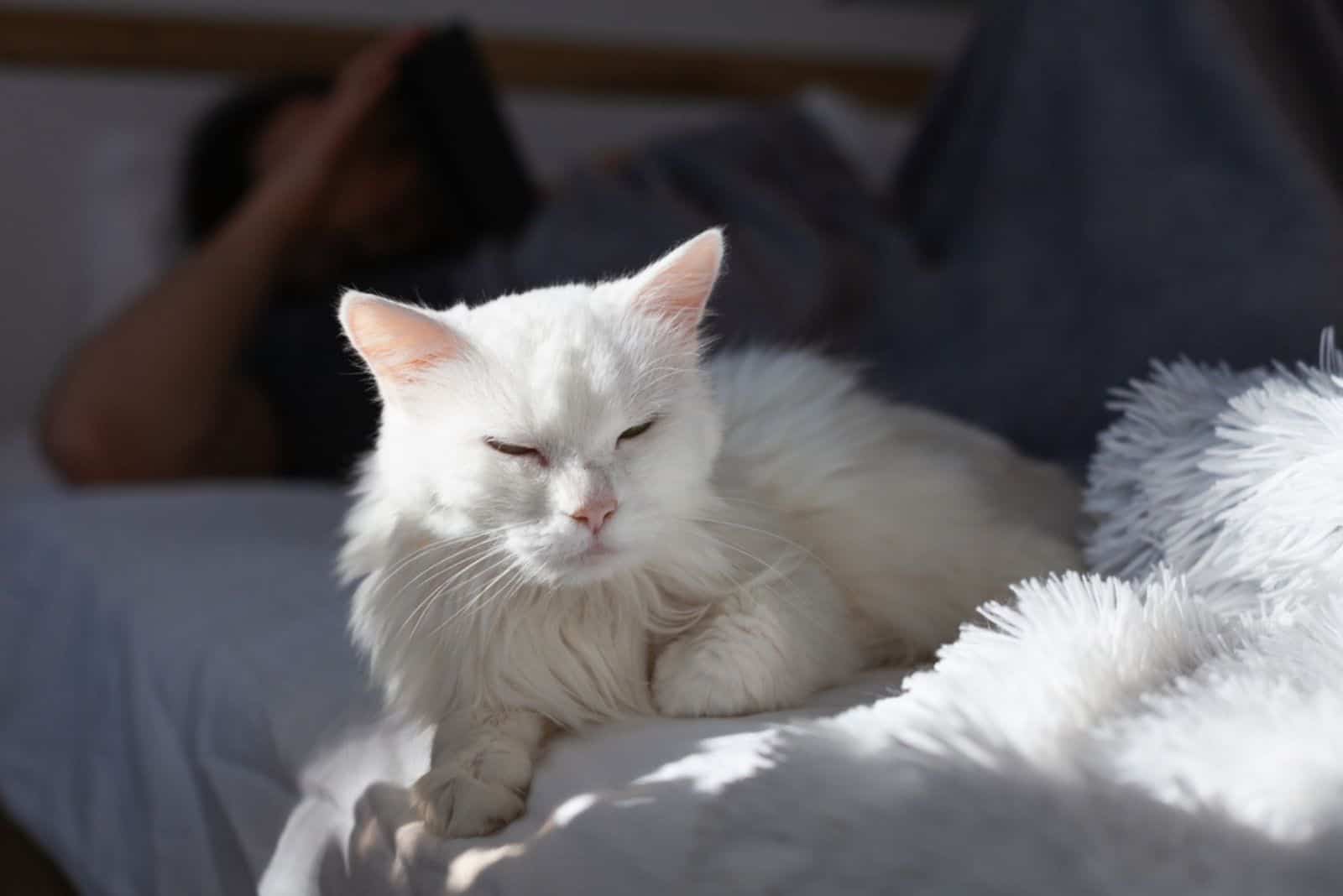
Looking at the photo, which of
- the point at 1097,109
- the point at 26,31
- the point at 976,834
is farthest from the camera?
the point at 26,31

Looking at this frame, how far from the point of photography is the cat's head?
0.77 meters

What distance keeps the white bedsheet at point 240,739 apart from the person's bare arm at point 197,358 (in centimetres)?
21

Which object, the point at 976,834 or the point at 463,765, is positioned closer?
the point at 976,834

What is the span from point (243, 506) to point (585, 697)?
0.98m

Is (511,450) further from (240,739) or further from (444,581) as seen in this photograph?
(240,739)

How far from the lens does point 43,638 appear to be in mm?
1433

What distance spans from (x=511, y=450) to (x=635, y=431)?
86mm

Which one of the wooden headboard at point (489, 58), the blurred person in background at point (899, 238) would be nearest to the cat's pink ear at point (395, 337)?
the blurred person in background at point (899, 238)

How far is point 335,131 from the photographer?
2012mm

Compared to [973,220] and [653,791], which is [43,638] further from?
[973,220]

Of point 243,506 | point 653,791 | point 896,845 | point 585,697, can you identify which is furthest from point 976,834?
point 243,506

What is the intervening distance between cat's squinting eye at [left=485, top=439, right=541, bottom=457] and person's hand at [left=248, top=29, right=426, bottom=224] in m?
A: 1.39

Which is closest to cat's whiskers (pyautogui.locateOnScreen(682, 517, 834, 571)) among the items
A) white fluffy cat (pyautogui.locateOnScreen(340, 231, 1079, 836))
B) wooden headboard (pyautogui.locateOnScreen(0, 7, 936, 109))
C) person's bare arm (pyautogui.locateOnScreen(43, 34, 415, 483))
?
white fluffy cat (pyautogui.locateOnScreen(340, 231, 1079, 836))

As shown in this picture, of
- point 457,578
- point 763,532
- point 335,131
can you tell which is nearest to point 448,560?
point 457,578
